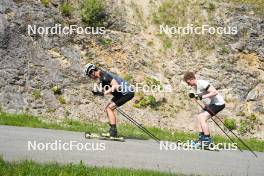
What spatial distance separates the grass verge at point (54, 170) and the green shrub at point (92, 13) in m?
17.5

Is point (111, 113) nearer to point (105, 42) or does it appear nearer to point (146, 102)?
point (146, 102)

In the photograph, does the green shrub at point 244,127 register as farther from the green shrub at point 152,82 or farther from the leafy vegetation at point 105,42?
the leafy vegetation at point 105,42

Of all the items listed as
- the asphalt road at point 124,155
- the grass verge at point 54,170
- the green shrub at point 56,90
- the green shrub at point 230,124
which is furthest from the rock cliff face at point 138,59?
the grass verge at point 54,170

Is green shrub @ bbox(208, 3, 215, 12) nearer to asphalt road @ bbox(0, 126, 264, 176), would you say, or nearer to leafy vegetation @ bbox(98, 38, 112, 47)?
leafy vegetation @ bbox(98, 38, 112, 47)

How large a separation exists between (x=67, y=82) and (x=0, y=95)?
3.37m

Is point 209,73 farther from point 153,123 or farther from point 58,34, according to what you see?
point 58,34

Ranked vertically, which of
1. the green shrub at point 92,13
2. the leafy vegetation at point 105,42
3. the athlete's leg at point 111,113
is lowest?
the athlete's leg at point 111,113

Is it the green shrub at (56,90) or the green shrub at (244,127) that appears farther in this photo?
the green shrub at (244,127)

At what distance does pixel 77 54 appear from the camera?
78.3ft

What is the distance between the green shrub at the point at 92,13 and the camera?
25.3 meters

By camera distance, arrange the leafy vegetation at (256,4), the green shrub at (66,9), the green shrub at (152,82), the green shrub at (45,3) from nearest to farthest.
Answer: the green shrub at (152,82)
the green shrub at (45,3)
the green shrub at (66,9)
the leafy vegetation at (256,4)

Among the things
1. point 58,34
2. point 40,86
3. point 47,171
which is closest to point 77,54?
point 58,34

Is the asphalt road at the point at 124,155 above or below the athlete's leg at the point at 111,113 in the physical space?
below

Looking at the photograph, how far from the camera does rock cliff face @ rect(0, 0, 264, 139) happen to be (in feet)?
71.0
